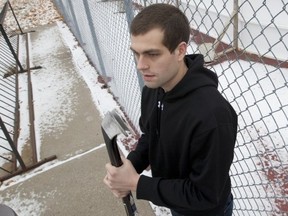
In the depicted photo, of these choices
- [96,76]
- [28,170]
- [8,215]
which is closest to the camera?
[8,215]

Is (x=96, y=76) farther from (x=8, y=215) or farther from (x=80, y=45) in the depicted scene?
(x=8, y=215)

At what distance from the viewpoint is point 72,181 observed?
10.8 ft

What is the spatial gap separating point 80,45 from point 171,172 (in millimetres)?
5833

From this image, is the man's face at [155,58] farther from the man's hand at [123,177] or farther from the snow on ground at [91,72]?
the snow on ground at [91,72]

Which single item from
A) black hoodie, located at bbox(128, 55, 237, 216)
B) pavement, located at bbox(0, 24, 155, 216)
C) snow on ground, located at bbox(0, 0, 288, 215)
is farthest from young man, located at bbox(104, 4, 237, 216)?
pavement, located at bbox(0, 24, 155, 216)

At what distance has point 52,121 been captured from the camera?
14.5ft

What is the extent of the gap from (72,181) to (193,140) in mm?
2322

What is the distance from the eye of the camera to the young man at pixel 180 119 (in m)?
1.24

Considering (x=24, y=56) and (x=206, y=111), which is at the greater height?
(x=206, y=111)

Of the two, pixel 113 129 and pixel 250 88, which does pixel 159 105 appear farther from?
pixel 250 88

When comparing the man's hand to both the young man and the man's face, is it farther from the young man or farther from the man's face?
the man's face

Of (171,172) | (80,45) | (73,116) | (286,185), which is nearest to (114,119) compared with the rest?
(171,172)

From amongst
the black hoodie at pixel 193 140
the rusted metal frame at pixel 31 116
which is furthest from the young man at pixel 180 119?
the rusted metal frame at pixel 31 116

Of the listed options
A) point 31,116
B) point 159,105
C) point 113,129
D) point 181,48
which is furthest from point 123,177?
point 31,116
